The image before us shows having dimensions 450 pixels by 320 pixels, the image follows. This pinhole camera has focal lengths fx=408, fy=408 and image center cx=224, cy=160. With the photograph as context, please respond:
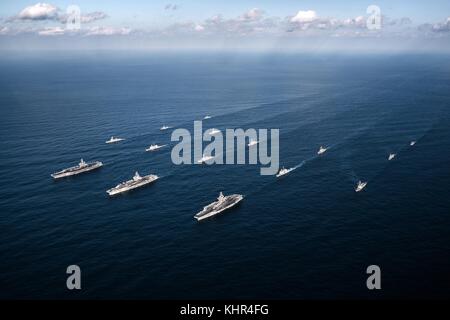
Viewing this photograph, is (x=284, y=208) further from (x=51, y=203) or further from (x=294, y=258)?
(x=51, y=203)

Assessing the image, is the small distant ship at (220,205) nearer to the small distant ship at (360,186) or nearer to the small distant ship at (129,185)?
the small distant ship at (129,185)

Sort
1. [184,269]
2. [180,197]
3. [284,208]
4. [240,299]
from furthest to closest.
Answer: [180,197]
[284,208]
[184,269]
[240,299]

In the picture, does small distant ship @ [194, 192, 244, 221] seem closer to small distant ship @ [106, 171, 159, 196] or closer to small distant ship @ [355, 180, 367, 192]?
small distant ship @ [106, 171, 159, 196]

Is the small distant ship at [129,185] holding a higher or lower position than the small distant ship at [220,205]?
higher

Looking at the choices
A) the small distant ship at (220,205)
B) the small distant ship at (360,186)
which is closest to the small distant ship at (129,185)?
the small distant ship at (220,205)

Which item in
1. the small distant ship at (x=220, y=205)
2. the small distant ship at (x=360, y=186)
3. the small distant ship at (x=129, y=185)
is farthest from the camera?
the small distant ship at (x=129, y=185)

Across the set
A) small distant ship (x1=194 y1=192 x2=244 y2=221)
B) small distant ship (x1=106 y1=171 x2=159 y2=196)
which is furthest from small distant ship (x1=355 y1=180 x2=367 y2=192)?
small distant ship (x1=106 y1=171 x2=159 y2=196)
